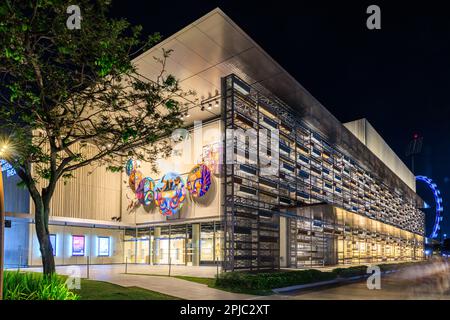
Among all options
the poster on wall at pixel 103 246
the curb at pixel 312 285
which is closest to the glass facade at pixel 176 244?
the poster on wall at pixel 103 246

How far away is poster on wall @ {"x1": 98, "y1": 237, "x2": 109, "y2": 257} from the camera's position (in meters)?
39.1

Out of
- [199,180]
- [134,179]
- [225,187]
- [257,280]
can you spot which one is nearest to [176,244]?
[134,179]

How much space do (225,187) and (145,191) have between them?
1767 cm

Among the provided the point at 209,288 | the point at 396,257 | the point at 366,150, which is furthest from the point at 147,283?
the point at 396,257

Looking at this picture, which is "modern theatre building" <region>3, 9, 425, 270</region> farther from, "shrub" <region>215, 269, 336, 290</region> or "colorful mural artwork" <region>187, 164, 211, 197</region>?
"shrub" <region>215, 269, 336, 290</region>

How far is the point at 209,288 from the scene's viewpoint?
707 inches

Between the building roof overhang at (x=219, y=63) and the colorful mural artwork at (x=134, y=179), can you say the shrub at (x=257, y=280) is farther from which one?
the colorful mural artwork at (x=134, y=179)

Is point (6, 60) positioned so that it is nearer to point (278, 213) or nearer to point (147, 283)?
point (147, 283)

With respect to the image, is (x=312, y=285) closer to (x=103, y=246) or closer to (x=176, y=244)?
(x=176, y=244)

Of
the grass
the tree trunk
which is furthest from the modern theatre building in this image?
the grass

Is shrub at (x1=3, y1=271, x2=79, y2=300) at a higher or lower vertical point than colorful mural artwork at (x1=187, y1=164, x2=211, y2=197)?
lower

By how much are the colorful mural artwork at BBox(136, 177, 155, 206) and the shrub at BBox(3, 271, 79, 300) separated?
85.3 ft

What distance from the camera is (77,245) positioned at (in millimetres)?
36906

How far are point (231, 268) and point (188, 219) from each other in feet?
44.2
